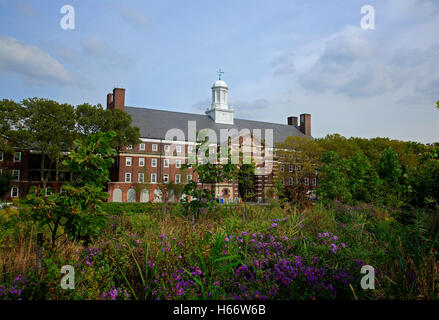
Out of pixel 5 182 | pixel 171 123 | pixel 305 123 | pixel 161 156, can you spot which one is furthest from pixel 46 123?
pixel 305 123

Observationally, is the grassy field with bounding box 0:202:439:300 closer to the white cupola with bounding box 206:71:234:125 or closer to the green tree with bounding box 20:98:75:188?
the green tree with bounding box 20:98:75:188

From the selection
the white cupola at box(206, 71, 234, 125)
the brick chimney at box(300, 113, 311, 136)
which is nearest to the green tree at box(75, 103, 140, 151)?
the white cupola at box(206, 71, 234, 125)

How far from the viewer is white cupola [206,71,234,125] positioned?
6757 cm

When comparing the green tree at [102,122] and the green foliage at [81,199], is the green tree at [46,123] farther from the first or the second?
the green foliage at [81,199]

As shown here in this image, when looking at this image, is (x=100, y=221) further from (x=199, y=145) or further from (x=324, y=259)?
(x=199, y=145)

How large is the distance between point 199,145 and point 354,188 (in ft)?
74.0

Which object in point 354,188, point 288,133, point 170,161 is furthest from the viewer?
point 288,133

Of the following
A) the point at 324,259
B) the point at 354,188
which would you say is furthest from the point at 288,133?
the point at 324,259

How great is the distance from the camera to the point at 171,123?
205ft

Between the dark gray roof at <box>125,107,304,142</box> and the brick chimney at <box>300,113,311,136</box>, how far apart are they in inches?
201

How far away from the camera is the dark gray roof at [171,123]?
5853cm

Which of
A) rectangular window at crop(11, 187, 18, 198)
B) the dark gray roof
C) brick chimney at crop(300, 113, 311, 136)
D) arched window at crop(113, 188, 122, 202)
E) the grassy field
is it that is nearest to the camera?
the grassy field

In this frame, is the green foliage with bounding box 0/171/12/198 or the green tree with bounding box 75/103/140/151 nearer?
the green tree with bounding box 75/103/140/151

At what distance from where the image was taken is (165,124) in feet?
201
